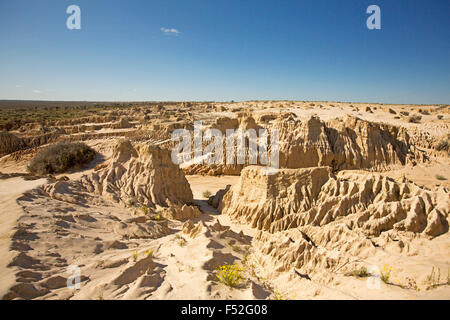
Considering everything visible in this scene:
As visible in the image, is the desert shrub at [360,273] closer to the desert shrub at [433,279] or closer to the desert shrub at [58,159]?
the desert shrub at [433,279]

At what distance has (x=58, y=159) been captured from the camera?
18.9 m

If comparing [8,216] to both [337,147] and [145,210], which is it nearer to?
[145,210]

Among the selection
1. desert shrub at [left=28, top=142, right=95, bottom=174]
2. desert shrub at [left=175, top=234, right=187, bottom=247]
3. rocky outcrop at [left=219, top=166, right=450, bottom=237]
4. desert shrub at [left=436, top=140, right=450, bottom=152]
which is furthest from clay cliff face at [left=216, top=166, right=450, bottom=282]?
desert shrub at [left=436, top=140, right=450, bottom=152]

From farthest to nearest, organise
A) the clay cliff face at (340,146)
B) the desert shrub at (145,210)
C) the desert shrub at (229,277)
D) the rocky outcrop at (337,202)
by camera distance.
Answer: the clay cliff face at (340,146)
the desert shrub at (145,210)
the rocky outcrop at (337,202)
the desert shrub at (229,277)

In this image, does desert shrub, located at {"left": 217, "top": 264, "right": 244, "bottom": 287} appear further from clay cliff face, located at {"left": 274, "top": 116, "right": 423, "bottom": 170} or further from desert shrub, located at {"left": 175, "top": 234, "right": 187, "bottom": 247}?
clay cliff face, located at {"left": 274, "top": 116, "right": 423, "bottom": 170}

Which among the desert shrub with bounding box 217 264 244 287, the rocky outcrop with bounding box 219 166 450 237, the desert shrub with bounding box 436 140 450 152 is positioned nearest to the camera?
the desert shrub with bounding box 217 264 244 287

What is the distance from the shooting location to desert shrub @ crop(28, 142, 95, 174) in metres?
18.8

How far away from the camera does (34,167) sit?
18875mm

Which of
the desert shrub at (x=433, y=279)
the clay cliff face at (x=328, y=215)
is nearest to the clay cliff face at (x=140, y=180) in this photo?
the clay cliff face at (x=328, y=215)

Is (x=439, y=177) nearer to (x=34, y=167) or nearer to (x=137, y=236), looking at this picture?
(x=137, y=236)

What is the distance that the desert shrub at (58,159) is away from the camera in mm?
18781

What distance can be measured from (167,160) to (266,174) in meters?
5.29

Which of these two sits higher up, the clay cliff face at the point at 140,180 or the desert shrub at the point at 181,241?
the clay cliff face at the point at 140,180

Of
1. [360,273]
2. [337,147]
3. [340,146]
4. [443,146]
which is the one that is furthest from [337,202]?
[443,146]
